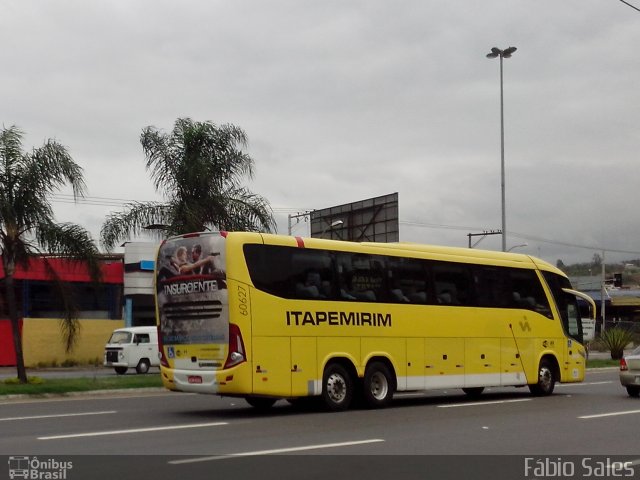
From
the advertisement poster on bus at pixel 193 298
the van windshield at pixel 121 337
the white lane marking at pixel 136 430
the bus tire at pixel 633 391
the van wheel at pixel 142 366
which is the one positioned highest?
the advertisement poster on bus at pixel 193 298

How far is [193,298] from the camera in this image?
1664 centimetres

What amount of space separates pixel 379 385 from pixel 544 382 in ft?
18.7

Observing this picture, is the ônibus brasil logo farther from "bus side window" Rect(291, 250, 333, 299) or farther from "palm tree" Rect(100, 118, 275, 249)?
"palm tree" Rect(100, 118, 275, 249)

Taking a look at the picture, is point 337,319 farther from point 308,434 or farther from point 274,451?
point 274,451

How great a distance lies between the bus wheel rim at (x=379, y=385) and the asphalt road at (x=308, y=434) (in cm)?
37

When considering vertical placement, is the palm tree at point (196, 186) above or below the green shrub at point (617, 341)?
above

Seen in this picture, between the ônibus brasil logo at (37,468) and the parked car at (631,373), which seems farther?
the parked car at (631,373)

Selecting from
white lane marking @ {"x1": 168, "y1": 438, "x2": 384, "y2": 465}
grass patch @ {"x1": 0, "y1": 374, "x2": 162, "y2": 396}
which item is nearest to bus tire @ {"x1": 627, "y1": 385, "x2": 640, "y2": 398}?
white lane marking @ {"x1": 168, "y1": 438, "x2": 384, "y2": 465}

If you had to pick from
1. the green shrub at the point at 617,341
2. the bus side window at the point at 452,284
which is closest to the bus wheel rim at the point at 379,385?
the bus side window at the point at 452,284

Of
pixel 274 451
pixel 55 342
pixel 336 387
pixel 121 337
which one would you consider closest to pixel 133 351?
pixel 121 337

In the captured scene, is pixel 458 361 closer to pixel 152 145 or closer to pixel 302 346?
pixel 302 346

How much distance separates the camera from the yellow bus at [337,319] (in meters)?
16.2

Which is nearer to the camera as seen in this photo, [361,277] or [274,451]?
[274,451]

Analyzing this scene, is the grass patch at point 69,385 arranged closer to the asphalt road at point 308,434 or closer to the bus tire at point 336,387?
the asphalt road at point 308,434
